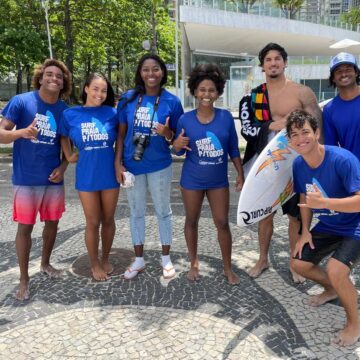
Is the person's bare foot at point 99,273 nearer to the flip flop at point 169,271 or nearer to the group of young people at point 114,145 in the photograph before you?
the group of young people at point 114,145

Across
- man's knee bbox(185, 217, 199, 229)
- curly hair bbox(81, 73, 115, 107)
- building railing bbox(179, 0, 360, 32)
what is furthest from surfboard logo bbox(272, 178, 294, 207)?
building railing bbox(179, 0, 360, 32)

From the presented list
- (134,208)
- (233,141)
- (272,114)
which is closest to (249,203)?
(233,141)

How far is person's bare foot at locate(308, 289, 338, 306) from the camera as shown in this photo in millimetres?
3357

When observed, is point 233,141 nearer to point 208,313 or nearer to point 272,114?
point 272,114

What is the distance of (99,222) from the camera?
3.80m

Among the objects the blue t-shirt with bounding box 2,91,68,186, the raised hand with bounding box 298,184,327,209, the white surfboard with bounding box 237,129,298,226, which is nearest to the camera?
the raised hand with bounding box 298,184,327,209

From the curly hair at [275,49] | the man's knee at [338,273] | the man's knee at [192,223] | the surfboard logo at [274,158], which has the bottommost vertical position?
the man's knee at [338,273]

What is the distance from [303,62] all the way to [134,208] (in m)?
27.7

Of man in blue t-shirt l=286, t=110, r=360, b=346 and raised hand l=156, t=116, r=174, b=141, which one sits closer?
man in blue t-shirt l=286, t=110, r=360, b=346

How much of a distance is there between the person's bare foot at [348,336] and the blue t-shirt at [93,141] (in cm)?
214

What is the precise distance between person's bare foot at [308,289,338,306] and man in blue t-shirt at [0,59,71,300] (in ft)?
7.81

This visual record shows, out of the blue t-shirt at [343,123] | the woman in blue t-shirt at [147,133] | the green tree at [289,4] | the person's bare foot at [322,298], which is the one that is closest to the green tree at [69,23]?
the woman in blue t-shirt at [147,133]

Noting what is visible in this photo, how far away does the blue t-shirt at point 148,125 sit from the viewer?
3.59 m

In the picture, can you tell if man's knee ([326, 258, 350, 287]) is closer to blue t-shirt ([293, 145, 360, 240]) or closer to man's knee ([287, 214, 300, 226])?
blue t-shirt ([293, 145, 360, 240])
